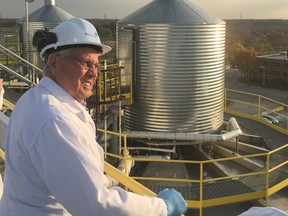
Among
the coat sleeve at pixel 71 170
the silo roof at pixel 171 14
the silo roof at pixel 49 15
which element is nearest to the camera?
the coat sleeve at pixel 71 170

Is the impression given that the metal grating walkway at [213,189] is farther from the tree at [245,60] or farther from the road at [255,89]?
the tree at [245,60]

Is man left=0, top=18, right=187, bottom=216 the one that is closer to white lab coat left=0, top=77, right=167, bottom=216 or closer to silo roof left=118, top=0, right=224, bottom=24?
white lab coat left=0, top=77, right=167, bottom=216

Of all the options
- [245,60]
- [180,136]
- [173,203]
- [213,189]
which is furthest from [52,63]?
[245,60]

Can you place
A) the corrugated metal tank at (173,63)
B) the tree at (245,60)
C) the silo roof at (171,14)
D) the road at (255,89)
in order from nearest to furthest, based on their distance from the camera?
the corrugated metal tank at (173,63) < the silo roof at (171,14) < the road at (255,89) < the tree at (245,60)

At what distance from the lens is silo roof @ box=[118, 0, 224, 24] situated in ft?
37.3

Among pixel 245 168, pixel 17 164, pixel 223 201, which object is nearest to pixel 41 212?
pixel 17 164

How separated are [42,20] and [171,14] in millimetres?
8345

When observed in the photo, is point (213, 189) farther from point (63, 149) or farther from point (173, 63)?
point (63, 149)

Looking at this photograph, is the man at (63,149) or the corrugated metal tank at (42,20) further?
the corrugated metal tank at (42,20)

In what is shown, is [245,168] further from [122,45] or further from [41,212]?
[41,212]

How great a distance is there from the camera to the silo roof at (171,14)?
37.3ft

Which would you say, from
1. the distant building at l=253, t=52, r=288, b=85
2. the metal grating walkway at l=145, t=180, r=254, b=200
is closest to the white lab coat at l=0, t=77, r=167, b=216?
the metal grating walkway at l=145, t=180, r=254, b=200

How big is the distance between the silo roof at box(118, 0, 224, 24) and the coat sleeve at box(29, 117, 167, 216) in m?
9.63

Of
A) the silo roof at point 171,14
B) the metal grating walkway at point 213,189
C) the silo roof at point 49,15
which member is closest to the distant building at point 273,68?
the silo roof at point 49,15
